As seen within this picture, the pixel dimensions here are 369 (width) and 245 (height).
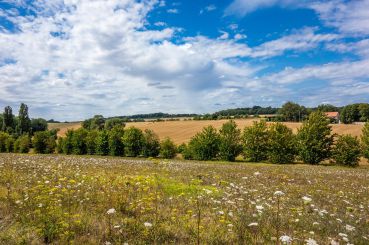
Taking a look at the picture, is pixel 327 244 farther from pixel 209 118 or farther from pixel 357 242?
pixel 209 118

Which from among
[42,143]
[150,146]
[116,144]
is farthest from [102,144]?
[42,143]

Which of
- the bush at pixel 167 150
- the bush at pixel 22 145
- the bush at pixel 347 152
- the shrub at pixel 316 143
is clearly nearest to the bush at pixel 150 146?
the bush at pixel 167 150

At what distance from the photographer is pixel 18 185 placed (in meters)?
10.4

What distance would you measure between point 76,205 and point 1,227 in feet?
6.70

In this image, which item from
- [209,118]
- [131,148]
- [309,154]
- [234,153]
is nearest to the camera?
[309,154]

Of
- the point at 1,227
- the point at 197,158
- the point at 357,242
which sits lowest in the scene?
the point at 197,158

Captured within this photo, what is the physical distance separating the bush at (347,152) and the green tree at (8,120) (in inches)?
4824

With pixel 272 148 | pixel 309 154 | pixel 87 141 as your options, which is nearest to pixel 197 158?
pixel 272 148

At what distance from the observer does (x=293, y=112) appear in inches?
5659

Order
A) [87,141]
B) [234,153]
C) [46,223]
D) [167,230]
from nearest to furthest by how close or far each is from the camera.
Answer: [46,223], [167,230], [234,153], [87,141]

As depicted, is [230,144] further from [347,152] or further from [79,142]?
[79,142]

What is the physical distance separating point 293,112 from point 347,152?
93142 millimetres

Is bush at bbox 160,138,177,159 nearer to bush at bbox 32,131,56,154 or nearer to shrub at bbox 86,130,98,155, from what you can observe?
shrub at bbox 86,130,98,155

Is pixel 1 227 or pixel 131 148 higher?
pixel 1 227
